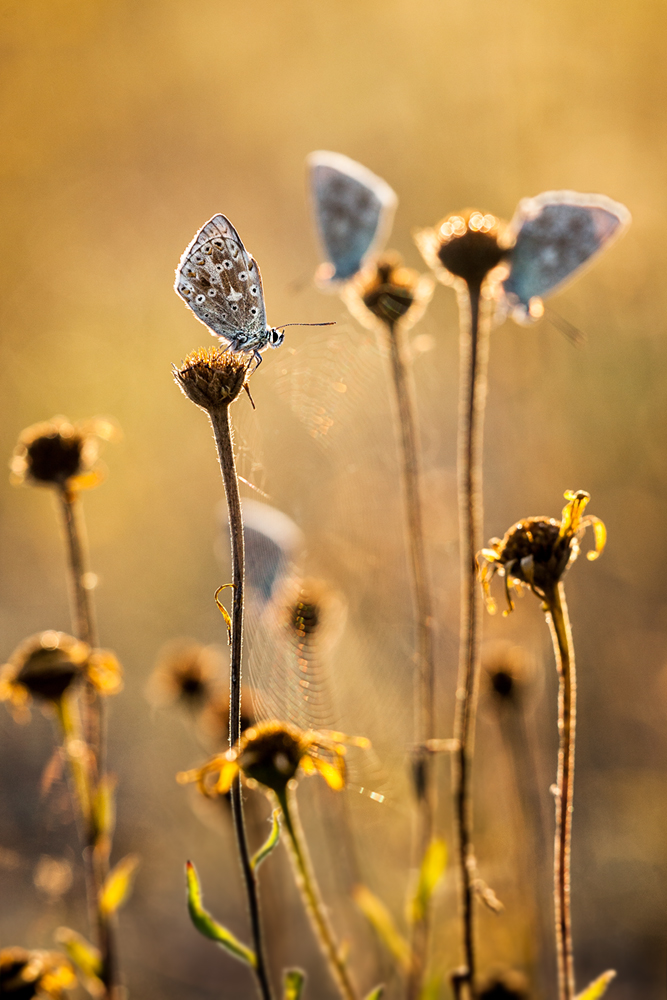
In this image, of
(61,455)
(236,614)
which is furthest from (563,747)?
(61,455)

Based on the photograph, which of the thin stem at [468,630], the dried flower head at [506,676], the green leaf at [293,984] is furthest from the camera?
the dried flower head at [506,676]

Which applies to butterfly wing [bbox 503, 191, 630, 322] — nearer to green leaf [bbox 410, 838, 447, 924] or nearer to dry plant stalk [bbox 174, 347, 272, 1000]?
dry plant stalk [bbox 174, 347, 272, 1000]

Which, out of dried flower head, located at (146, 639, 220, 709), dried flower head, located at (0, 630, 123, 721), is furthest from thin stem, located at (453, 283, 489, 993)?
dried flower head, located at (146, 639, 220, 709)

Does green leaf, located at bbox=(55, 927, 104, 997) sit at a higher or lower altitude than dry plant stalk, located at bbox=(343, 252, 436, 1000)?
lower

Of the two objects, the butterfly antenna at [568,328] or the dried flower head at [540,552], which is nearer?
the dried flower head at [540,552]

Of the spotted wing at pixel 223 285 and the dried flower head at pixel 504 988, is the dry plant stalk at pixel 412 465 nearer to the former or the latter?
the dried flower head at pixel 504 988

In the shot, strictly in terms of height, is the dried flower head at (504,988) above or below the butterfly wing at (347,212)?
below

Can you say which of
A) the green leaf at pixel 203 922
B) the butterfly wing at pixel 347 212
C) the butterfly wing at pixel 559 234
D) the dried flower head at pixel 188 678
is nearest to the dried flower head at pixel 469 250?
the butterfly wing at pixel 559 234

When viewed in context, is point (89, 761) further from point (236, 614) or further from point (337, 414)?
point (337, 414)
